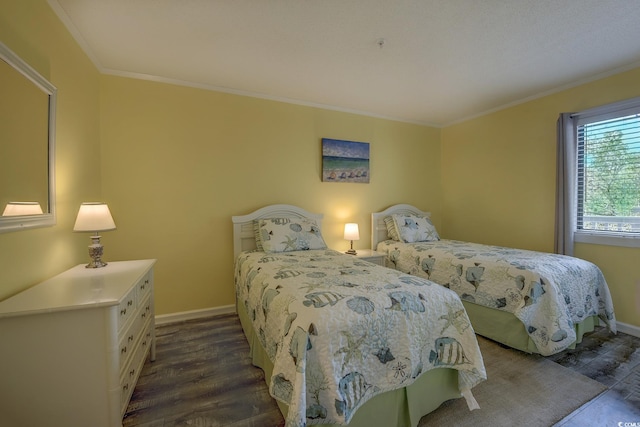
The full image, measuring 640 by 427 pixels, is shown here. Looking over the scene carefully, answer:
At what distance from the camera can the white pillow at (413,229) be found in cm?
348

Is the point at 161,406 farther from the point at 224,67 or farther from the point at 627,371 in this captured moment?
the point at 627,371

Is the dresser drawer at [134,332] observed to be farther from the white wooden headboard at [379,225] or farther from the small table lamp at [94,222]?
the white wooden headboard at [379,225]

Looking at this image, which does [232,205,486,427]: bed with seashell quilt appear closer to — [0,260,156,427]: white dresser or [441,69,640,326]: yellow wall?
[0,260,156,427]: white dresser

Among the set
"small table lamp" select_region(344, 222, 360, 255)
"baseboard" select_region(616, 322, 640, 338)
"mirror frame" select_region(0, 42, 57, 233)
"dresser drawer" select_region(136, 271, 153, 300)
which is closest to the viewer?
"mirror frame" select_region(0, 42, 57, 233)

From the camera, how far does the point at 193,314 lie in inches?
110

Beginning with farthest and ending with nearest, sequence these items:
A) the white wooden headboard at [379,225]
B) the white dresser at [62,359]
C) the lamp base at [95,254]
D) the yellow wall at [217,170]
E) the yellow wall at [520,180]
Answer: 1. the white wooden headboard at [379,225]
2. the yellow wall at [520,180]
3. the yellow wall at [217,170]
4. the lamp base at [95,254]
5. the white dresser at [62,359]

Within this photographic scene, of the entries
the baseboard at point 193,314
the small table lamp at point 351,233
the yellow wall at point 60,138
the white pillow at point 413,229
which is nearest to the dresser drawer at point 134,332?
the yellow wall at point 60,138

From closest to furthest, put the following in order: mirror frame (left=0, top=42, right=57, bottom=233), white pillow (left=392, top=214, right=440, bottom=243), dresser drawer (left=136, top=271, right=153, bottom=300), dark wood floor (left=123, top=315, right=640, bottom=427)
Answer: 1. mirror frame (left=0, top=42, right=57, bottom=233)
2. dark wood floor (left=123, top=315, right=640, bottom=427)
3. dresser drawer (left=136, top=271, right=153, bottom=300)
4. white pillow (left=392, top=214, right=440, bottom=243)

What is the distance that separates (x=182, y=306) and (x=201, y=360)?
91 cm

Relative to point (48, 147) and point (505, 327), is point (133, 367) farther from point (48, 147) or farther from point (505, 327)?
point (505, 327)

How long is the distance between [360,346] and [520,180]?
126 inches

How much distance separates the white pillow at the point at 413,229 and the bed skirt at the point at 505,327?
1.13 metres

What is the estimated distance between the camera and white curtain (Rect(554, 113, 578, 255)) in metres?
2.73

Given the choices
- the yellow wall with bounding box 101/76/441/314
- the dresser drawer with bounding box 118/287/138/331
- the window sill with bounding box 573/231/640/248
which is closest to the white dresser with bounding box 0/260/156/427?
the dresser drawer with bounding box 118/287/138/331
